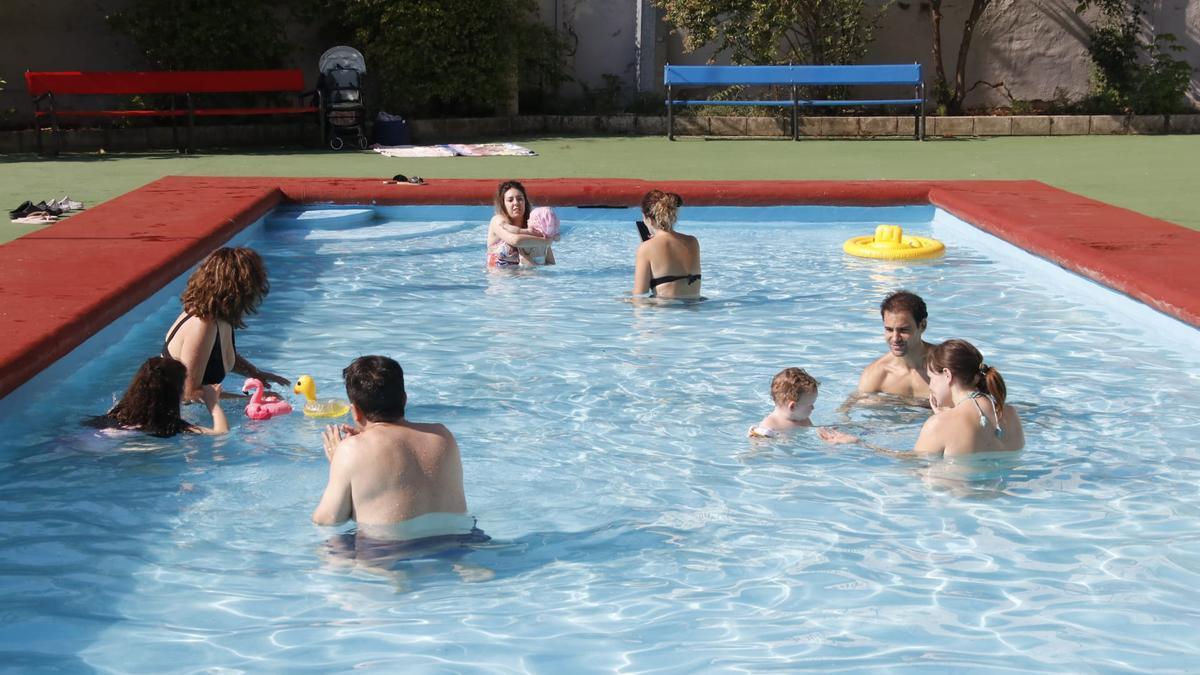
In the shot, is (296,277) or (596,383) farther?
(296,277)

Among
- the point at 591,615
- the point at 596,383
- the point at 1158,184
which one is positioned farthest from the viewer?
the point at 1158,184

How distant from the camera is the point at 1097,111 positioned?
17922mm

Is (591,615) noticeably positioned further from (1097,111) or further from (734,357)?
(1097,111)

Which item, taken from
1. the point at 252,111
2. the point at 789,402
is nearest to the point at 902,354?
the point at 789,402

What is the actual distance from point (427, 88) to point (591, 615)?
13749 millimetres

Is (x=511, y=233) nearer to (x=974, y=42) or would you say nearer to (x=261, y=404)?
(x=261, y=404)

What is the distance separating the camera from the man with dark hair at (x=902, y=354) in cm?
567

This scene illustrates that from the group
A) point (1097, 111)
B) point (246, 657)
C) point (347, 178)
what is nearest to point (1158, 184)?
point (1097, 111)

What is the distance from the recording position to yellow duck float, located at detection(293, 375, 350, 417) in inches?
226

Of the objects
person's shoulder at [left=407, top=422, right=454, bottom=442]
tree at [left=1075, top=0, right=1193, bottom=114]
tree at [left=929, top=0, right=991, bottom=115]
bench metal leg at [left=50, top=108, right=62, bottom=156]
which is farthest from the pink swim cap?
tree at [left=1075, top=0, right=1193, bottom=114]

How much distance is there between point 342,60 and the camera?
51.9 feet

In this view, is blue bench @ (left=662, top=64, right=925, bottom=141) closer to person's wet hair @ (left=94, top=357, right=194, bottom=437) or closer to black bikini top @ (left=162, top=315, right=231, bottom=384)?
black bikini top @ (left=162, top=315, right=231, bottom=384)

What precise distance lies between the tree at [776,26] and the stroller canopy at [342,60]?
13.5 feet

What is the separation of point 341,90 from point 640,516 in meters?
12.0
